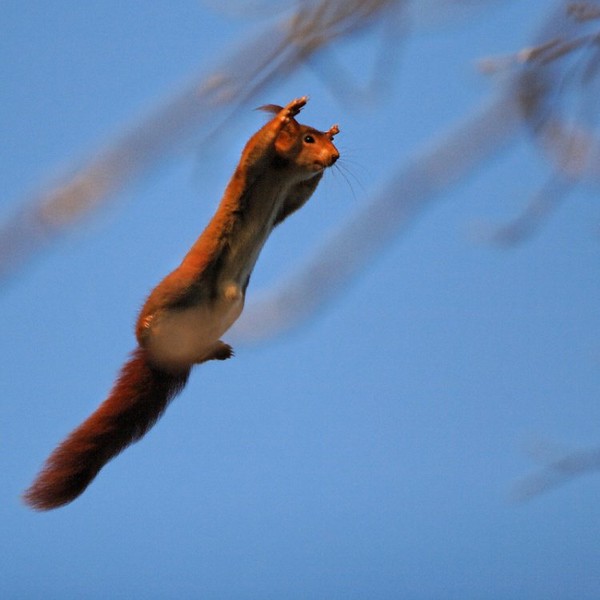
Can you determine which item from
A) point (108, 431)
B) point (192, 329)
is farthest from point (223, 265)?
point (108, 431)

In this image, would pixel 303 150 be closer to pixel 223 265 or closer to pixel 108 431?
pixel 223 265

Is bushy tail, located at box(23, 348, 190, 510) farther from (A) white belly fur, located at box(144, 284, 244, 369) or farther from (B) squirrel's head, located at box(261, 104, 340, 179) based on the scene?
(B) squirrel's head, located at box(261, 104, 340, 179)

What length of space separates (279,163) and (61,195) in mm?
245

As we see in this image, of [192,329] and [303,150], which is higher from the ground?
[303,150]

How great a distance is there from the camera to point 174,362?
1.98 feet

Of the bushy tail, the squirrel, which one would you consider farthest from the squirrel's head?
the bushy tail

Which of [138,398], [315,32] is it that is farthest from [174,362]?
[315,32]

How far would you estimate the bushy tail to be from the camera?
609mm

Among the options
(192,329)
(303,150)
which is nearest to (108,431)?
(192,329)

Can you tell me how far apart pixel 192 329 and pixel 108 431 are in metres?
0.13

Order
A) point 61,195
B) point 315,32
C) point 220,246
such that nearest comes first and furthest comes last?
point 61,195 → point 315,32 → point 220,246

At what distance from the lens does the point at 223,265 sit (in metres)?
0.55

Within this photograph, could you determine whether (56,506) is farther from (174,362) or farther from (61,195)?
(61,195)

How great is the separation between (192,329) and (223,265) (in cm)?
4
